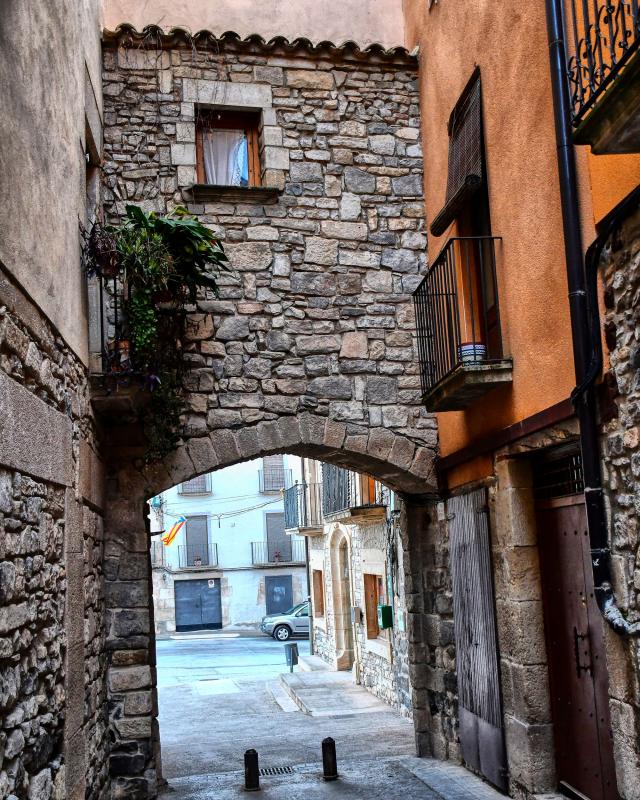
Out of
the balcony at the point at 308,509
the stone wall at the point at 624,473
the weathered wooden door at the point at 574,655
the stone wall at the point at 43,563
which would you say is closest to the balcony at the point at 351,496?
the balcony at the point at 308,509

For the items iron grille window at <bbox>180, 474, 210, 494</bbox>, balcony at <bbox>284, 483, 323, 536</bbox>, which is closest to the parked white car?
iron grille window at <bbox>180, 474, 210, 494</bbox>

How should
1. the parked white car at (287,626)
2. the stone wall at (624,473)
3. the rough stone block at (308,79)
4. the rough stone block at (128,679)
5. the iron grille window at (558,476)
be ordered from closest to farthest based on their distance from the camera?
1. the stone wall at (624,473)
2. the iron grille window at (558,476)
3. the rough stone block at (128,679)
4. the rough stone block at (308,79)
5. the parked white car at (287,626)

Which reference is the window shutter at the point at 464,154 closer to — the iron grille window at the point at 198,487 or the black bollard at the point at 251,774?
the black bollard at the point at 251,774

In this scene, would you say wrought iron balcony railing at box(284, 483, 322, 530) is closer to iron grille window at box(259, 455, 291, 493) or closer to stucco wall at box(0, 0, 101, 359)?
stucco wall at box(0, 0, 101, 359)

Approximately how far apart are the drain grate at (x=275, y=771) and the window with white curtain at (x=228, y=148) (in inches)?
194

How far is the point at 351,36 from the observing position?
308 inches

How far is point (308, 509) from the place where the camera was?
1619 centimetres

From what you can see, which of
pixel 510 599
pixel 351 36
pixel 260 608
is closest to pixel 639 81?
pixel 510 599

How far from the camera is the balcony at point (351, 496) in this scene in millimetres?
10718

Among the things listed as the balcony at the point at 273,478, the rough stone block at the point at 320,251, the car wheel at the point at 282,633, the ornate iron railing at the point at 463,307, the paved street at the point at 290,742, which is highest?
the rough stone block at the point at 320,251

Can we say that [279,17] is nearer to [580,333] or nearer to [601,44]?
[601,44]

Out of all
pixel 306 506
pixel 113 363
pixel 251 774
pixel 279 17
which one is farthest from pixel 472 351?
pixel 306 506

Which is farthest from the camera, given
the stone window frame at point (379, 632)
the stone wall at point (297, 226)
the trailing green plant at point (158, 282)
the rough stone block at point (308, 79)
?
the stone window frame at point (379, 632)

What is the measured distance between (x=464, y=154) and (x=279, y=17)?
252 cm
